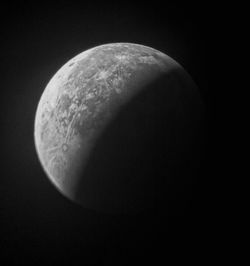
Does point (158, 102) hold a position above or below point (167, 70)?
below

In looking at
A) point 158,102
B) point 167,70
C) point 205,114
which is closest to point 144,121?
point 158,102

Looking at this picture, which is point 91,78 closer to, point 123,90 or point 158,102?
point 123,90

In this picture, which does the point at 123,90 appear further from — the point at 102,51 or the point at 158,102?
the point at 102,51

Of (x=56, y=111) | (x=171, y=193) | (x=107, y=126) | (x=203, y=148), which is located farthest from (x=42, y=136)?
(x=203, y=148)

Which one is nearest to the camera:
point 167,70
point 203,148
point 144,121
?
point 144,121

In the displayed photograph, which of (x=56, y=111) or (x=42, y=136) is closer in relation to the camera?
A: (x=56, y=111)

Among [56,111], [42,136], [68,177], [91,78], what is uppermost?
[91,78]

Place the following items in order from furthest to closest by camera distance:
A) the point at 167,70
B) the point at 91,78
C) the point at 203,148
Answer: the point at 203,148 < the point at 167,70 < the point at 91,78
